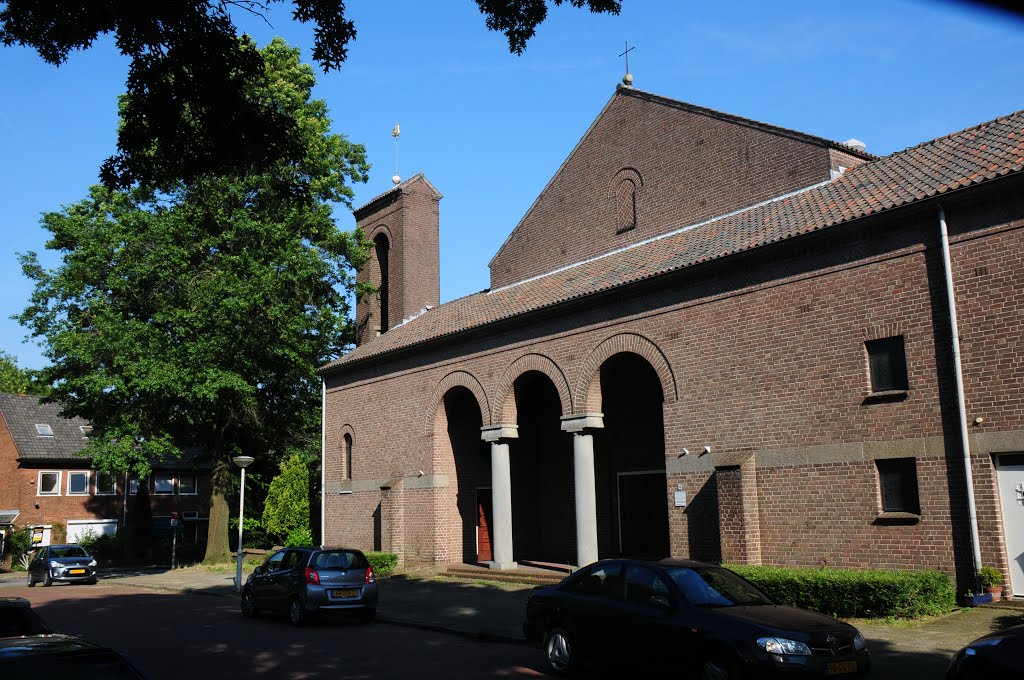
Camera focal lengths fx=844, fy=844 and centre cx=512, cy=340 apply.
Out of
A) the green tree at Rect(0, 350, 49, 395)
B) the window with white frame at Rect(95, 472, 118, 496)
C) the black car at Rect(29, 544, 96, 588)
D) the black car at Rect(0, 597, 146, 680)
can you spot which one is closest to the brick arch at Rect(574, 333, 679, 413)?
the black car at Rect(0, 597, 146, 680)

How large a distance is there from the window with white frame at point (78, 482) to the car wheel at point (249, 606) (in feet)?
114

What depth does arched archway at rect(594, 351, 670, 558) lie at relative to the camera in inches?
891

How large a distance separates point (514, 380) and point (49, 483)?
35124 millimetres

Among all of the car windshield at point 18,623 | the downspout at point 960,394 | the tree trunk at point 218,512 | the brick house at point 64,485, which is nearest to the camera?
the car windshield at point 18,623

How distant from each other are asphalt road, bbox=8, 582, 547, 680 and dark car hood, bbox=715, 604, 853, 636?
278 cm

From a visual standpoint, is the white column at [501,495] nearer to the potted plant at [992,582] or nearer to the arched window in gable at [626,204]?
the arched window in gable at [626,204]

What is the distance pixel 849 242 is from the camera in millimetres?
15867

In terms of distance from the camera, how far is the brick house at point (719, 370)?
14.1m

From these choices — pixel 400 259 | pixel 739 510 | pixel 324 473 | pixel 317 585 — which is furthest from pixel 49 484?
pixel 739 510

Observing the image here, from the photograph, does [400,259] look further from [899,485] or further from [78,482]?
[78,482]

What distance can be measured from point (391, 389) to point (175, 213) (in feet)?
35.1

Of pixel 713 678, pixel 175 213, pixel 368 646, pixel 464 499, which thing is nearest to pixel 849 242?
pixel 713 678

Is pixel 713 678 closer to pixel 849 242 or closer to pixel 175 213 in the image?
pixel 849 242

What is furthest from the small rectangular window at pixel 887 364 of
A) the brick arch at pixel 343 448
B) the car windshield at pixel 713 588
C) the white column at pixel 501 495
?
the brick arch at pixel 343 448
